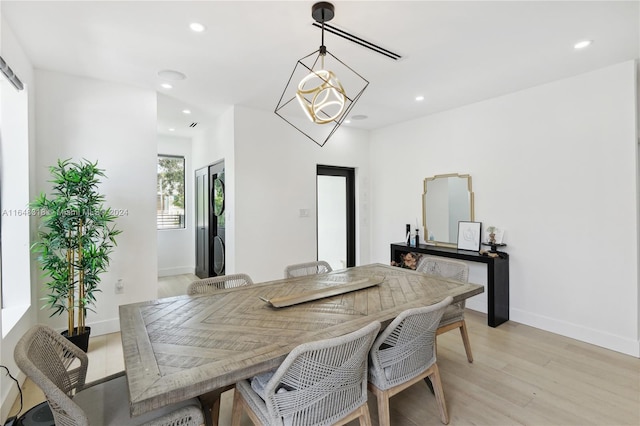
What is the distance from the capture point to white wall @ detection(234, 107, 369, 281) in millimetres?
3988

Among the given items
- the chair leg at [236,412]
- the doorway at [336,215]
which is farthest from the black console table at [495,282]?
the chair leg at [236,412]

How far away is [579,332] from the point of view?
3098 millimetres

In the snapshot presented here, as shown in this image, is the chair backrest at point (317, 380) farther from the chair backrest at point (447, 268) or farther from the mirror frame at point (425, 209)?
the mirror frame at point (425, 209)

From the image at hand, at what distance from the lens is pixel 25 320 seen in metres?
2.61

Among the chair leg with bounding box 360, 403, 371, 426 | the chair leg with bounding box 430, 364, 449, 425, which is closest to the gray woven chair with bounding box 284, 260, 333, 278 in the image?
the chair leg with bounding box 430, 364, 449, 425

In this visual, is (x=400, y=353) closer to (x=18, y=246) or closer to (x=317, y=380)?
(x=317, y=380)

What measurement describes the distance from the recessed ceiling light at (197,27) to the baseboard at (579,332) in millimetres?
4162

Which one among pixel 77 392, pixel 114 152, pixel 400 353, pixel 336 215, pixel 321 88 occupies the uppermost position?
pixel 321 88

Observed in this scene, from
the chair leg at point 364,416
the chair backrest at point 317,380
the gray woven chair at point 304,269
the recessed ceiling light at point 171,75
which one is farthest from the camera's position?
the recessed ceiling light at point 171,75

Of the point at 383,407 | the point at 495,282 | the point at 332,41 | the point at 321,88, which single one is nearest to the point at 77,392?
the point at 383,407

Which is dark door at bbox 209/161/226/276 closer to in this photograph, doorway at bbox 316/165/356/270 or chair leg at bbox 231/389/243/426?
doorway at bbox 316/165/356/270

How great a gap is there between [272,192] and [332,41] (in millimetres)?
2204

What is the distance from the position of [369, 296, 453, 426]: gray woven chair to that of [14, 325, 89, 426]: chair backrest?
1.26 m

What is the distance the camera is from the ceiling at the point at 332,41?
6.70 feet
